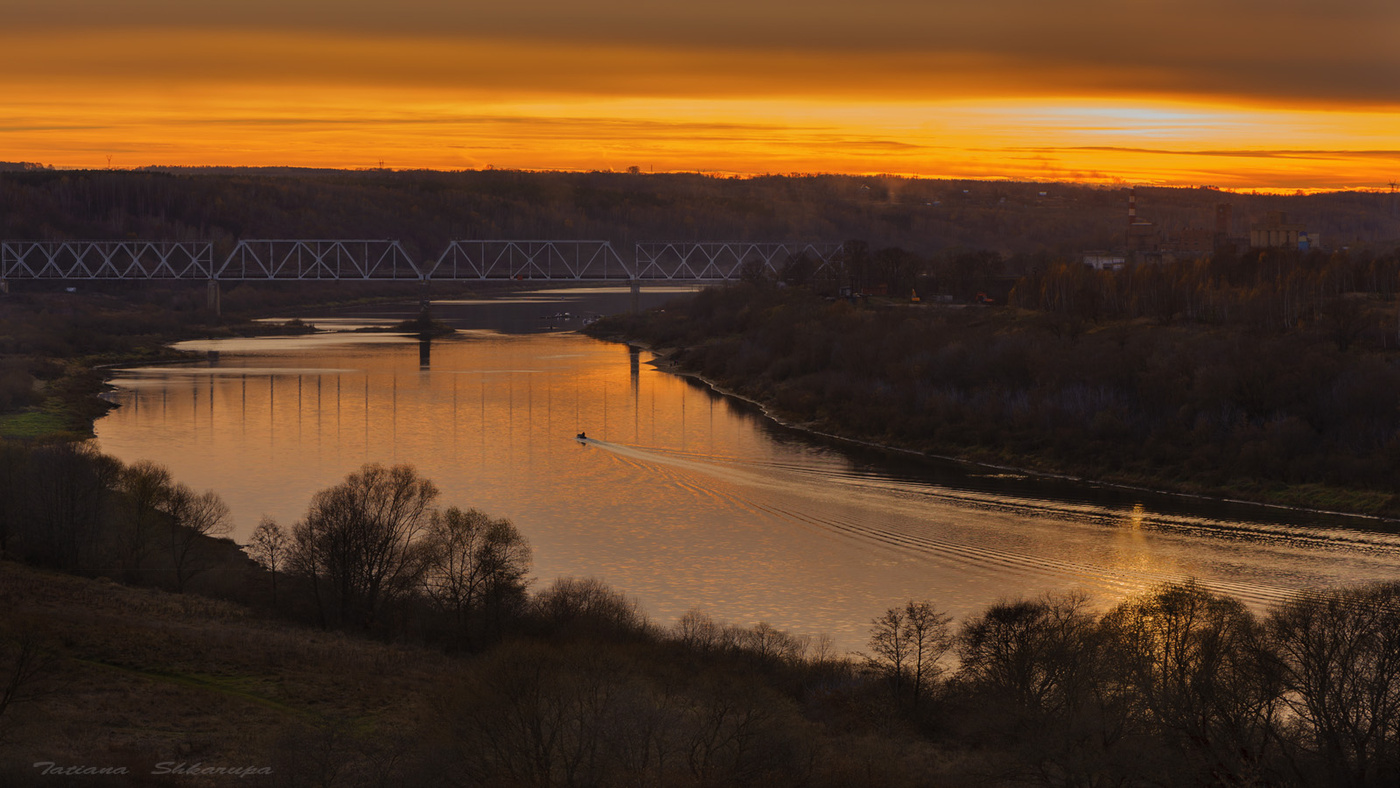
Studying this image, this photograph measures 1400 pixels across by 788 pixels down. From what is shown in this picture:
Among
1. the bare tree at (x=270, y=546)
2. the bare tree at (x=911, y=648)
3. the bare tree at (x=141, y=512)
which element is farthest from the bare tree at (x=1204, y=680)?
the bare tree at (x=141, y=512)

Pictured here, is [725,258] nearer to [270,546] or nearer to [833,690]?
[270,546]

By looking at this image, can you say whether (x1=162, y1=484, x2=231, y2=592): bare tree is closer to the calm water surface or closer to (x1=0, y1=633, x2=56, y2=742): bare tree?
the calm water surface

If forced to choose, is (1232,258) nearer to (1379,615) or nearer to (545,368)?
(545,368)

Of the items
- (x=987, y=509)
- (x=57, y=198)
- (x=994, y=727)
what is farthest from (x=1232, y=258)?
(x=57, y=198)

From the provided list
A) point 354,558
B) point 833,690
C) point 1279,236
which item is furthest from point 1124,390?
point 1279,236

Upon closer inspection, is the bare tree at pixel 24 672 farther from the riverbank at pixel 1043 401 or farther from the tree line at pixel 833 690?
the riverbank at pixel 1043 401
